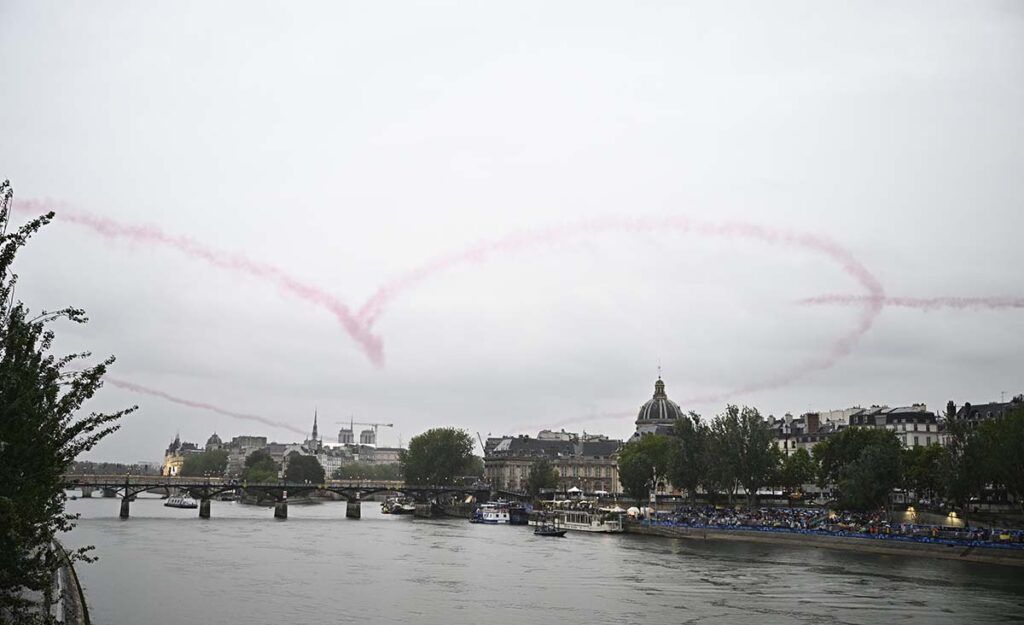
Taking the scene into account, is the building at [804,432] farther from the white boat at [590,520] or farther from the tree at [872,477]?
the tree at [872,477]

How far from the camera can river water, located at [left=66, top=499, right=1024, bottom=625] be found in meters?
49.8

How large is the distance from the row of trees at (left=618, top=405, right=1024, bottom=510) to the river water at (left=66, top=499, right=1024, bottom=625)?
1281cm

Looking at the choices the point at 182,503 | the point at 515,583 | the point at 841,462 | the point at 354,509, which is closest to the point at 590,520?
the point at 841,462

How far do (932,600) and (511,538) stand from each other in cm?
6375

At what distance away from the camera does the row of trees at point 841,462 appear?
86375mm

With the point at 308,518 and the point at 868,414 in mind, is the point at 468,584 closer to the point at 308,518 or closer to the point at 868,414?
the point at 308,518

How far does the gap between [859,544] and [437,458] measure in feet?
379

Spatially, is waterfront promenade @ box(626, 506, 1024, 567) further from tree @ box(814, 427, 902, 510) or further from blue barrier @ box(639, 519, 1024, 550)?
tree @ box(814, 427, 902, 510)

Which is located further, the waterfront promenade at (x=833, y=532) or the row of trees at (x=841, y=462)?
the row of trees at (x=841, y=462)

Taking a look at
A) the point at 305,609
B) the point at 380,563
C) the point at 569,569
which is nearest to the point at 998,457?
the point at 569,569

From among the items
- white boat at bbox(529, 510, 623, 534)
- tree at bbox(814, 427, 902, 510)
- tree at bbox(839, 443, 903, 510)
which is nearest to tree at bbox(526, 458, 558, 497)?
white boat at bbox(529, 510, 623, 534)

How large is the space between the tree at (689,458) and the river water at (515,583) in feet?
95.3

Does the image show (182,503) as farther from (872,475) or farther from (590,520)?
(872,475)

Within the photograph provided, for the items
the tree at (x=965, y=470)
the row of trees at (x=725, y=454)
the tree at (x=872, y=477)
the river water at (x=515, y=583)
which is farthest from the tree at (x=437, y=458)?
the tree at (x=965, y=470)
